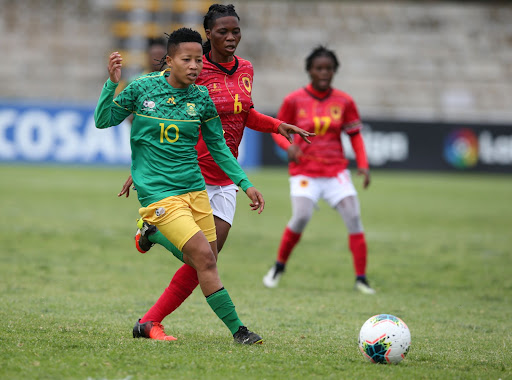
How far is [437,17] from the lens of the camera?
32094 mm

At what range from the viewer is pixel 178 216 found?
5062 mm

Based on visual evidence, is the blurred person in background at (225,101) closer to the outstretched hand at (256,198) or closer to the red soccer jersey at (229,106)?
the red soccer jersey at (229,106)

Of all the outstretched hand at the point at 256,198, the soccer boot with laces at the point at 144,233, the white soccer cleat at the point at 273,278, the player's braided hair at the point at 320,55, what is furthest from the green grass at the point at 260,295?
the player's braided hair at the point at 320,55

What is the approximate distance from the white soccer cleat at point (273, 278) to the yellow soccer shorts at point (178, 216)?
3410mm

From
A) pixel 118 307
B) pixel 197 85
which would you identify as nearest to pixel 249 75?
pixel 197 85

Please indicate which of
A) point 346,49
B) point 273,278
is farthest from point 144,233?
point 346,49

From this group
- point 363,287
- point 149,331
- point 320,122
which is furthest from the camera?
point 320,122

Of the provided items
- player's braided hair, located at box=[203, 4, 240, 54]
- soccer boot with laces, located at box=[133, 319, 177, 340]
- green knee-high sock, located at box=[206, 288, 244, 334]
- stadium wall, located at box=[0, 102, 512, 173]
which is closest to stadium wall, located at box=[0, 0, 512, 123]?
stadium wall, located at box=[0, 102, 512, 173]

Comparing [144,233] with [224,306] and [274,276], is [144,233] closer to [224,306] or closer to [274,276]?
[224,306]

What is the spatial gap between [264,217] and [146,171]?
1014 cm

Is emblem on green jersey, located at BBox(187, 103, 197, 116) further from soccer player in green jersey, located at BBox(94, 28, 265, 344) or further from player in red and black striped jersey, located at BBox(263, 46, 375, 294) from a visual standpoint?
player in red and black striped jersey, located at BBox(263, 46, 375, 294)

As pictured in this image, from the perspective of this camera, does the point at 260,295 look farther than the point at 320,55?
No

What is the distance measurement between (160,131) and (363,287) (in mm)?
3942

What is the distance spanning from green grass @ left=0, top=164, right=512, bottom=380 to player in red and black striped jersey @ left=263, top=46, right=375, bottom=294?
2.49ft
